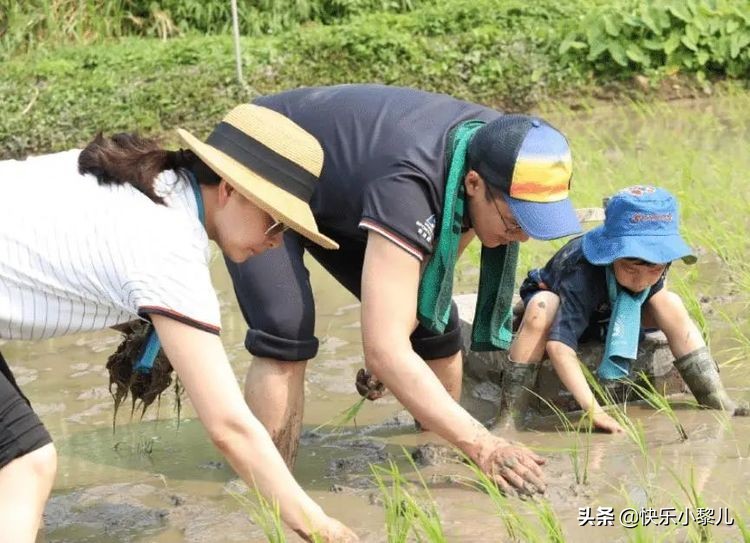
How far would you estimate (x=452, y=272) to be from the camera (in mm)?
3260

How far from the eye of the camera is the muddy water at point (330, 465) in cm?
305

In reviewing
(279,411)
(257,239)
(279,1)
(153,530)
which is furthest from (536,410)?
(279,1)

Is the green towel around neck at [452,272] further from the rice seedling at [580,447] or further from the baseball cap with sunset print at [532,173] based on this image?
the rice seedling at [580,447]

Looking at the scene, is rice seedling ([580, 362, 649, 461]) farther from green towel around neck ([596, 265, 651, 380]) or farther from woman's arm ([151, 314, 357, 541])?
woman's arm ([151, 314, 357, 541])

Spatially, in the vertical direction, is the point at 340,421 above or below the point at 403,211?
below

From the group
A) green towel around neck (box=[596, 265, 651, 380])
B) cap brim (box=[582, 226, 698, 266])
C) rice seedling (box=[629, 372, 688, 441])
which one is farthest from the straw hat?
green towel around neck (box=[596, 265, 651, 380])

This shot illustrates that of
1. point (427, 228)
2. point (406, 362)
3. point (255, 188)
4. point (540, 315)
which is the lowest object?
point (540, 315)

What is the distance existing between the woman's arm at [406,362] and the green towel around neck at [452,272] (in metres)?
0.17

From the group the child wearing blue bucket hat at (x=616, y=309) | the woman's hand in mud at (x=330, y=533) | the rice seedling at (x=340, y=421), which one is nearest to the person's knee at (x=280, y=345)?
the rice seedling at (x=340, y=421)

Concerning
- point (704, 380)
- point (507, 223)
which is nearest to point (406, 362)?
point (507, 223)

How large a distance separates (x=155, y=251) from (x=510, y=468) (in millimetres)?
1046

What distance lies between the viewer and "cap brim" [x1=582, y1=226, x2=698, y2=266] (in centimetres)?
360

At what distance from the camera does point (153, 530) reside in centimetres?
323

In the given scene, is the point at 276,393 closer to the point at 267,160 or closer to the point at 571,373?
the point at 571,373
